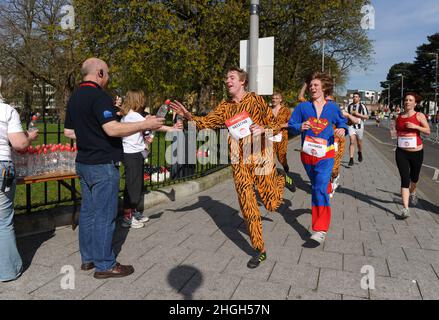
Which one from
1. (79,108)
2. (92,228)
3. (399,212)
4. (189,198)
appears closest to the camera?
(79,108)

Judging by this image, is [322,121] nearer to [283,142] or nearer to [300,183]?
[283,142]

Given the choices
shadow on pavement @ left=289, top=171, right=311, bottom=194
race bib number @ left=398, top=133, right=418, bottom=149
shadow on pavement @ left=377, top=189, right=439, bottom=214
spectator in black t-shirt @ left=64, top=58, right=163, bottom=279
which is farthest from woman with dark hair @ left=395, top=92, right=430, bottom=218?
spectator in black t-shirt @ left=64, top=58, right=163, bottom=279

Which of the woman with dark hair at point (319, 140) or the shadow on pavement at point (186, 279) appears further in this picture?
the woman with dark hair at point (319, 140)

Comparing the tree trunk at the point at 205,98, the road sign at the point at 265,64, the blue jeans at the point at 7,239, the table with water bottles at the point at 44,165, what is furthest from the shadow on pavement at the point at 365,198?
the tree trunk at the point at 205,98

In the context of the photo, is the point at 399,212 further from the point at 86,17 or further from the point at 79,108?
the point at 86,17

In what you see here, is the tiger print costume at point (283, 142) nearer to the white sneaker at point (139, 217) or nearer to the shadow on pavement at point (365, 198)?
the shadow on pavement at point (365, 198)

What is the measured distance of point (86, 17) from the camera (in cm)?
1483

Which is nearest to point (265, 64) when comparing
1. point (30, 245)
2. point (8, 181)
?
point (30, 245)

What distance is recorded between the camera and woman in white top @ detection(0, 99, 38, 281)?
3166 millimetres

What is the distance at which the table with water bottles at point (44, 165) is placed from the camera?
4148 millimetres

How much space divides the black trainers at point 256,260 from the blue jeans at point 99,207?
1260 millimetres

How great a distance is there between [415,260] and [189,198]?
3.84m

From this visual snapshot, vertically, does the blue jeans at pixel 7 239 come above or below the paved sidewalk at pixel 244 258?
above

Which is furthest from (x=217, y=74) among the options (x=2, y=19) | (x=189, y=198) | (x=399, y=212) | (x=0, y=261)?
(x=2, y=19)
